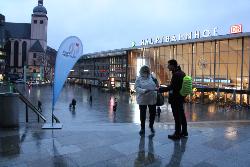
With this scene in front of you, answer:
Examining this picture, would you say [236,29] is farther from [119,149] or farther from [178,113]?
[119,149]

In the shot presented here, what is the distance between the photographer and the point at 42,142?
7.22 metres

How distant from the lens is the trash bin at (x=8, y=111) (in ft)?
30.8

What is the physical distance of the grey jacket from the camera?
830cm

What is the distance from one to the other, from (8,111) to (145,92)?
149 inches

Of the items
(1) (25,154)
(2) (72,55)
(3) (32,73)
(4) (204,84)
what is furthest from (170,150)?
(3) (32,73)

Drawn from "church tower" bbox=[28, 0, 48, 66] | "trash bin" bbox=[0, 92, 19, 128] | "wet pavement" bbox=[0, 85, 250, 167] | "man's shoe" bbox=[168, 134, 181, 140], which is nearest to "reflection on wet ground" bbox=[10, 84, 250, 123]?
"trash bin" bbox=[0, 92, 19, 128]

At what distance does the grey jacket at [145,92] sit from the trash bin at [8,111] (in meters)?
3.47

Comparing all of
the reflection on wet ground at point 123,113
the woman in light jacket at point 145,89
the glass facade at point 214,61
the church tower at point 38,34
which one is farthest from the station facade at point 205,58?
the church tower at point 38,34

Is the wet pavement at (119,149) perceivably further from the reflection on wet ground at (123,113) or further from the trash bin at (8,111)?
the reflection on wet ground at (123,113)

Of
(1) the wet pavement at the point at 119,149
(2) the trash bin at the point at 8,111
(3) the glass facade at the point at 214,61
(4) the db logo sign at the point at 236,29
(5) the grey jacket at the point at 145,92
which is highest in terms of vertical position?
(4) the db logo sign at the point at 236,29

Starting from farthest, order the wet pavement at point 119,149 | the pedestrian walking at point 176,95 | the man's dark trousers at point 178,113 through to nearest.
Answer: the man's dark trousers at point 178,113
the pedestrian walking at point 176,95
the wet pavement at point 119,149

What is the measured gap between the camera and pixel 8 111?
31.1 ft

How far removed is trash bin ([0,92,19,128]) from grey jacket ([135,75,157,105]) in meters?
3.47

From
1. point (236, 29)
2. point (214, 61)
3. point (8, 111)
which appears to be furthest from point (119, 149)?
point (214, 61)
